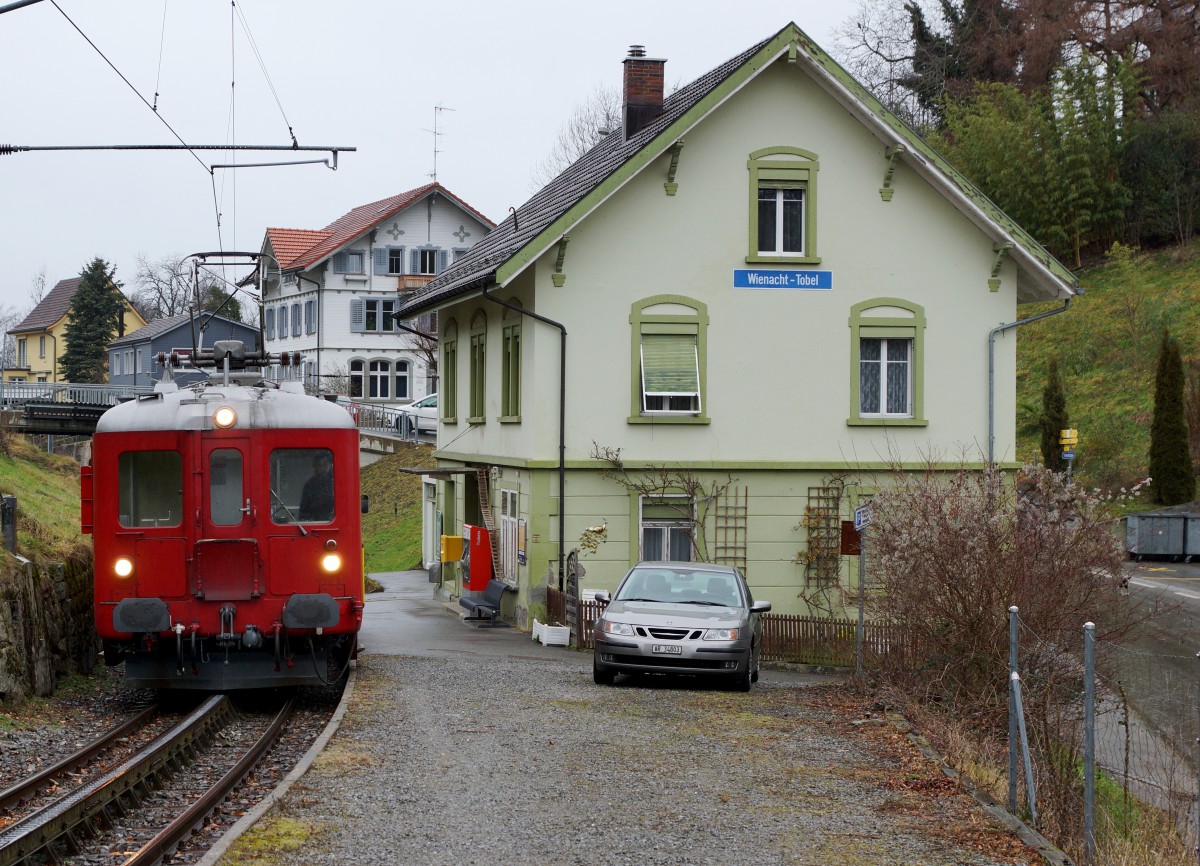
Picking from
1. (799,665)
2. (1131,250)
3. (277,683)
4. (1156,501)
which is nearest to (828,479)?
(799,665)

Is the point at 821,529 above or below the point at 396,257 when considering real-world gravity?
below

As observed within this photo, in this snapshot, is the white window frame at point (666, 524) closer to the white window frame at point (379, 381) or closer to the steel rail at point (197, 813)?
the steel rail at point (197, 813)

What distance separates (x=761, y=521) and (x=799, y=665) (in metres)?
3.63

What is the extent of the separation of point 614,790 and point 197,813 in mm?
2950

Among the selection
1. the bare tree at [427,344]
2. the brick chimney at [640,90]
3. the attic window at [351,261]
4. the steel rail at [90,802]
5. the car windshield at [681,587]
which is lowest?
the steel rail at [90,802]

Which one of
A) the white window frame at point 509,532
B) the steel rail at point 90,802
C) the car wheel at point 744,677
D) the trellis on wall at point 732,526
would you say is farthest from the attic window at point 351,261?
the steel rail at point 90,802

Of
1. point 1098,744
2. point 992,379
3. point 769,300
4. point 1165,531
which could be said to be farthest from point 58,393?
point 1098,744

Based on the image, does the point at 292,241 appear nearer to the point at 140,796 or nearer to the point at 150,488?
the point at 150,488

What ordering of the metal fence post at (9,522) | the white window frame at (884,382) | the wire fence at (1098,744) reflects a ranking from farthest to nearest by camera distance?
the white window frame at (884,382) < the metal fence post at (9,522) < the wire fence at (1098,744)

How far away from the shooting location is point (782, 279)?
24469 mm

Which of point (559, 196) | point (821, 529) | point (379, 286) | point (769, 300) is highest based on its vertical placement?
point (379, 286)

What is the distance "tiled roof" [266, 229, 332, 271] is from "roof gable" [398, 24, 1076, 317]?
44.5 m

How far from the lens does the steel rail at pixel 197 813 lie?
8391 mm

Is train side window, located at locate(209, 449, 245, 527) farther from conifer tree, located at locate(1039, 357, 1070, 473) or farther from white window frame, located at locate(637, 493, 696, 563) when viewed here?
conifer tree, located at locate(1039, 357, 1070, 473)
